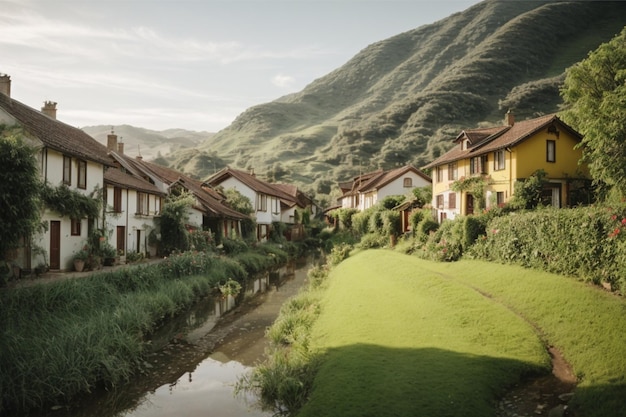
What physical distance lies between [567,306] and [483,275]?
634 cm

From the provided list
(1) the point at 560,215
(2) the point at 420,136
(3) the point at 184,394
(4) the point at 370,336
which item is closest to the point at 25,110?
(3) the point at 184,394

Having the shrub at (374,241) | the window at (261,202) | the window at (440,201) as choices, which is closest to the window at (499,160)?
the window at (440,201)

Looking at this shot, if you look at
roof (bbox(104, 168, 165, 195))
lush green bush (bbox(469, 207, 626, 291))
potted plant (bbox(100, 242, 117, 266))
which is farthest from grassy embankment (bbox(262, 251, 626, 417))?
roof (bbox(104, 168, 165, 195))

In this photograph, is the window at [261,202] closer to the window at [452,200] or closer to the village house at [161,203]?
the village house at [161,203]

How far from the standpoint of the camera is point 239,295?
28828 mm

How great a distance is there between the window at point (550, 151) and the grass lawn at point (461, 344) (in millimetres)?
14056

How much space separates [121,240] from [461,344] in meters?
24.7

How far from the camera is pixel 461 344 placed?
13.3 metres

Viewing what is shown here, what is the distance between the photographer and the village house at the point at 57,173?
2092 cm

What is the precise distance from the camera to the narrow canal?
12562 mm

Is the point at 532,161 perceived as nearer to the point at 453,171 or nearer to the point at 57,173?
the point at 453,171

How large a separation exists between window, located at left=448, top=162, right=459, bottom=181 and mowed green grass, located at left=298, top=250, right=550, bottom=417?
19464 millimetres

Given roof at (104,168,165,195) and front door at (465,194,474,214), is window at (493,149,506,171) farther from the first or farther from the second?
roof at (104,168,165,195)

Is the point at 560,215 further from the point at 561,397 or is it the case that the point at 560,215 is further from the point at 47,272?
the point at 47,272
